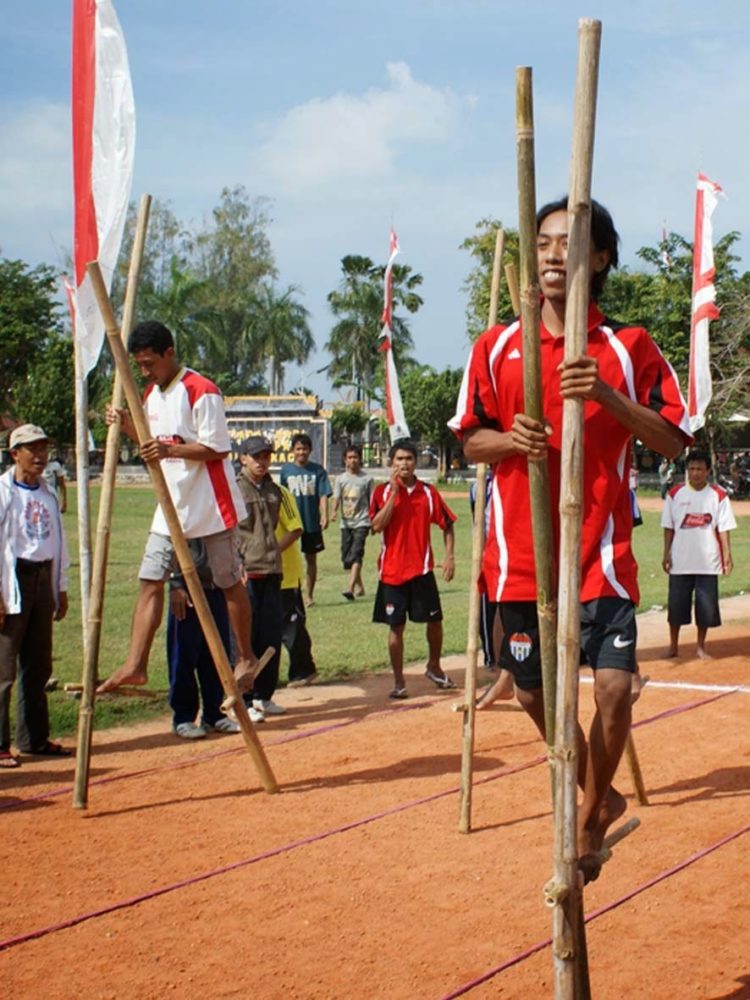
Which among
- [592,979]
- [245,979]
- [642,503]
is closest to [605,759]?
[592,979]

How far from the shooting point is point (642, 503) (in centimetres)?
4166

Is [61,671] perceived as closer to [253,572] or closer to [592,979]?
[253,572]

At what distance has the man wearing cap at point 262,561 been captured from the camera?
906 centimetres

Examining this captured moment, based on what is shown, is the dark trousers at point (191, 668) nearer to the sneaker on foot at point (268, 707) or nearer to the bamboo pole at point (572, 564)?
the sneaker on foot at point (268, 707)

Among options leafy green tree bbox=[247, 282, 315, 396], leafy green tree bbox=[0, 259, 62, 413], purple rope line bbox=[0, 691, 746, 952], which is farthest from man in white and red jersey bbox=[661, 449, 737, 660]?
leafy green tree bbox=[247, 282, 315, 396]

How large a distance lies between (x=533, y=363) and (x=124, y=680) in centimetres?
406

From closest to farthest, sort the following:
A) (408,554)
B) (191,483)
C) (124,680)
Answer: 1. (124,680)
2. (191,483)
3. (408,554)

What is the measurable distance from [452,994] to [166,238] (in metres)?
73.8

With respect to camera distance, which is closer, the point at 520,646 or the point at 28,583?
the point at 520,646

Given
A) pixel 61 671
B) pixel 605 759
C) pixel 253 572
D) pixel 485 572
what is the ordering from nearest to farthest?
pixel 605 759 → pixel 485 572 → pixel 253 572 → pixel 61 671

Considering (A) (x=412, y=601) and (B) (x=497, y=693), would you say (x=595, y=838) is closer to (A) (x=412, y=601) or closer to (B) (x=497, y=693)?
(B) (x=497, y=693)

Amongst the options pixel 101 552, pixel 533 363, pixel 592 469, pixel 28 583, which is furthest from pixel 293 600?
pixel 533 363

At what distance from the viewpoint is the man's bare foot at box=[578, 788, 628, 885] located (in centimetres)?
387

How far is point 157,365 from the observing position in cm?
743
